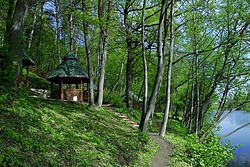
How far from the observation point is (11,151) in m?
4.28

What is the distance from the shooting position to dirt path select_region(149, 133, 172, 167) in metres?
8.40

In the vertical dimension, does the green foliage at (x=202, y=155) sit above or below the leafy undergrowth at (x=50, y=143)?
below

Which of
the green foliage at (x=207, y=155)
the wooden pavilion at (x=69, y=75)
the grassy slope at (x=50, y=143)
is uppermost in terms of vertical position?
the wooden pavilion at (x=69, y=75)

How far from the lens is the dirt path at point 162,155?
8.40 meters

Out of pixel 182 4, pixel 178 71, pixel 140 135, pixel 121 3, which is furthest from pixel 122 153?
pixel 178 71

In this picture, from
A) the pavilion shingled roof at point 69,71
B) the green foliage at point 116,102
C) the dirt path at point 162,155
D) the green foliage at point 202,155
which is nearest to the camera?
the dirt path at point 162,155

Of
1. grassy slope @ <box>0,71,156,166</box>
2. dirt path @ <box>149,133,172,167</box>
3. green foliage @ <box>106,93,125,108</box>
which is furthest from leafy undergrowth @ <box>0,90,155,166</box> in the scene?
green foliage @ <box>106,93,125,108</box>

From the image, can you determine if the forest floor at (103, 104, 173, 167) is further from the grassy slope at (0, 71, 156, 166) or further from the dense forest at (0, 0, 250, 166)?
the dense forest at (0, 0, 250, 166)

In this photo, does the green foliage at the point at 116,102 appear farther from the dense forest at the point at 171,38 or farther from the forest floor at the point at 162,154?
the forest floor at the point at 162,154

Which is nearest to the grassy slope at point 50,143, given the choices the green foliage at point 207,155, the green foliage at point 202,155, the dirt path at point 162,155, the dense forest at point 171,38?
the dirt path at point 162,155

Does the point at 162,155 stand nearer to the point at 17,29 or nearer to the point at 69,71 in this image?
the point at 17,29

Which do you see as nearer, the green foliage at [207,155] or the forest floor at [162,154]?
the forest floor at [162,154]

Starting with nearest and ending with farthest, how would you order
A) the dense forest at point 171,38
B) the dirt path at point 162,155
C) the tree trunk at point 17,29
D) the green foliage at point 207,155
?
1. the tree trunk at point 17,29
2. the dirt path at point 162,155
3. the green foliage at point 207,155
4. the dense forest at point 171,38

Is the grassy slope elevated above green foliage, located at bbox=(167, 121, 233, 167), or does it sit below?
above
